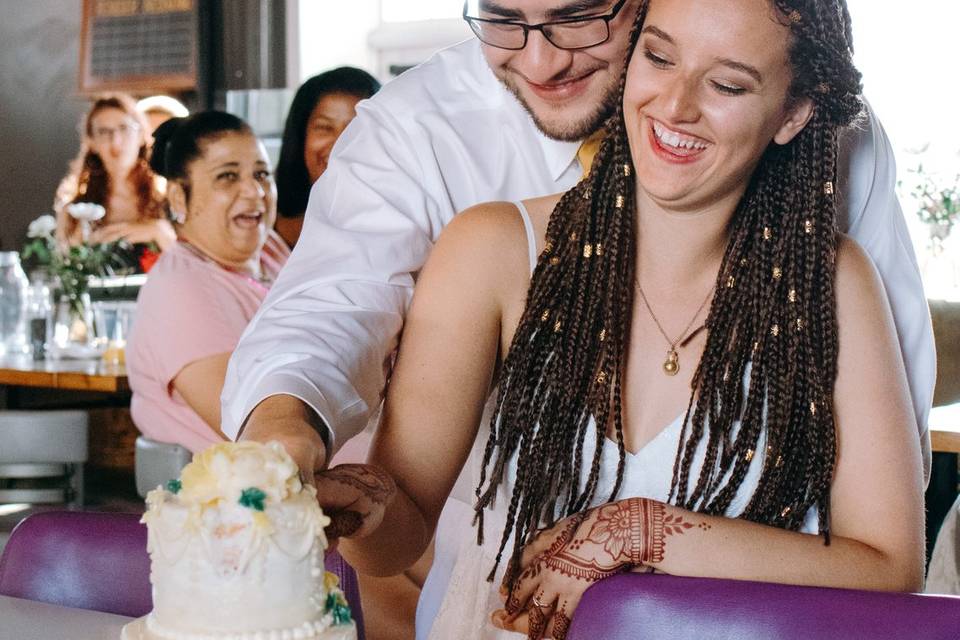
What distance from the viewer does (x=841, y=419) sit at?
1.77 m

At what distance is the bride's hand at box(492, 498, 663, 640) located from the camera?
161 cm

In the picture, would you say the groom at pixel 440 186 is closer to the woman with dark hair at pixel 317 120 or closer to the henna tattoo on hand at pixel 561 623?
the henna tattoo on hand at pixel 561 623

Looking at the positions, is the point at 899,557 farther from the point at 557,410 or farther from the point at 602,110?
the point at 602,110

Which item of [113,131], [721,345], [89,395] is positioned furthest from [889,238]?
[113,131]

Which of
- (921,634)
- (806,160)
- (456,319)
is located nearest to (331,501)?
(456,319)

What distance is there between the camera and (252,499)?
110 cm

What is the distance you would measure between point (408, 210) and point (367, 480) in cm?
69

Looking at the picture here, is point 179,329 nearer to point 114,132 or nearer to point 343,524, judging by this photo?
point 343,524

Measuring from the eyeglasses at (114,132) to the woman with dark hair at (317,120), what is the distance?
11.7ft

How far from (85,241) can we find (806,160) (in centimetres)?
461

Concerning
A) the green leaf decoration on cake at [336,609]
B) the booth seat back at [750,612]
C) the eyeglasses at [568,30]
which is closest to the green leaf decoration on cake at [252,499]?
the green leaf decoration on cake at [336,609]

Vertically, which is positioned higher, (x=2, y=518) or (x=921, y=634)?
(x=921, y=634)

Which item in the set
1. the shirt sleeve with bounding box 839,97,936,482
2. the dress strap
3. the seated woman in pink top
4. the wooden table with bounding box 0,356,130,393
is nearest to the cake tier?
the dress strap

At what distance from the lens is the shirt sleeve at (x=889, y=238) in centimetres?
204
